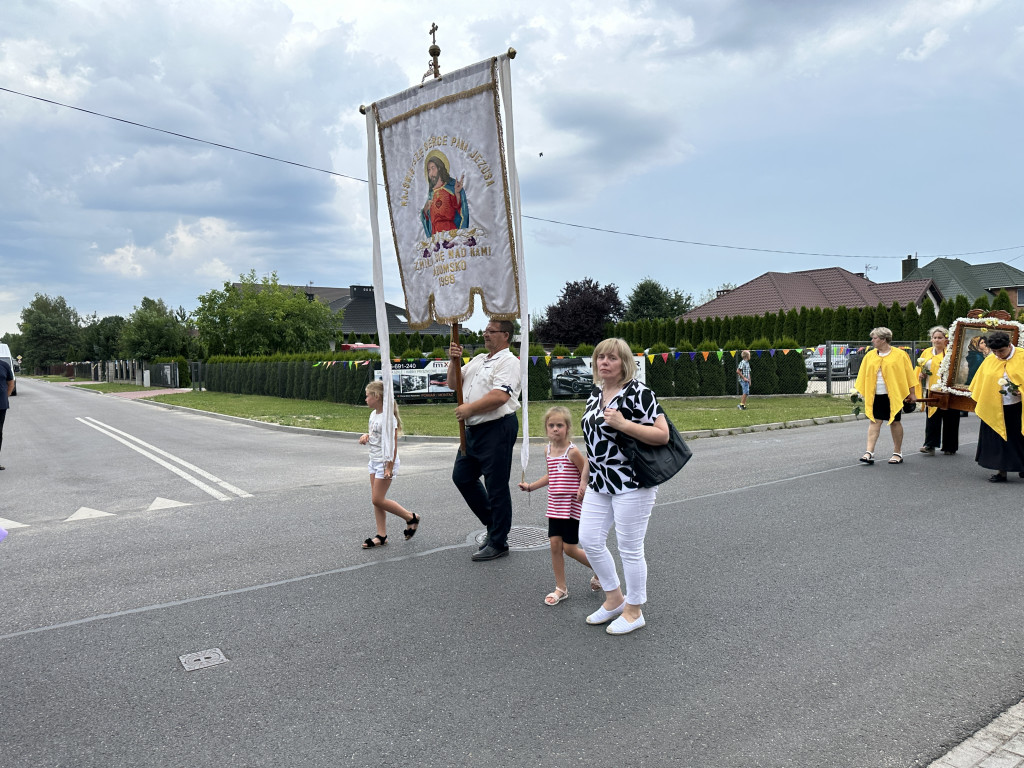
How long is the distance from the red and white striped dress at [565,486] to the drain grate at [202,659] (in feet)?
6.40

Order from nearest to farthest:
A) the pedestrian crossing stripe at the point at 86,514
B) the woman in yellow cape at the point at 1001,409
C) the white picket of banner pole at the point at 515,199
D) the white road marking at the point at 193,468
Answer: the white picket of banner pole at the point at 515,199 → the pedestrian crossing stripe at the point at 86,514 → the woman in yellow cape at the point at 1001,409 → the white road marking at the point at 193,468

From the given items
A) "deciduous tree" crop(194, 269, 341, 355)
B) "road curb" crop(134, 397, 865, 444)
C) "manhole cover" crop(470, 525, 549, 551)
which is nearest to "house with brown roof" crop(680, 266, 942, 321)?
"deciduous tree" crop(194, 269, 341, 355)

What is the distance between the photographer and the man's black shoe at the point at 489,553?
5.42 metres

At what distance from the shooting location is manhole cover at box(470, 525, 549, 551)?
19.2 feet

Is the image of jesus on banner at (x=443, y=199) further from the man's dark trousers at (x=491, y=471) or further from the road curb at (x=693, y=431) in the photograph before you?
the road curb at (x=693, y=431)

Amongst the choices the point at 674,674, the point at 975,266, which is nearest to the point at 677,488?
the point at 674,674

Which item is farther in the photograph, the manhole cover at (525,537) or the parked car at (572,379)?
the parked car at (572,379)

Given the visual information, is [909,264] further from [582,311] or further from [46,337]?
[46,337]

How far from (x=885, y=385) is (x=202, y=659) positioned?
8.76m

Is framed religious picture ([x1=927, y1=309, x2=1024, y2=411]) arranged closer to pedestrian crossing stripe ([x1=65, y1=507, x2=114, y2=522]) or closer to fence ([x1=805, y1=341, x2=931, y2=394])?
pedestrian crossing stripe ([x1=65, y1=507, x2=114, y2=522])

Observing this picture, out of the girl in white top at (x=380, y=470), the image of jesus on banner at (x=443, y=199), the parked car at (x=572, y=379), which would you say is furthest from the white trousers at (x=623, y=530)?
the parked car at (x=572, y=379)

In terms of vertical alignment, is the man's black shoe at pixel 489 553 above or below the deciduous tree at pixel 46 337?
below

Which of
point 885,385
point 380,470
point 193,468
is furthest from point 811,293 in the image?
point 380,470

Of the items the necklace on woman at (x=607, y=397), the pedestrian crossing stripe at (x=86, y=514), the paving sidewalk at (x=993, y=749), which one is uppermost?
the necklace on woman at (x=607, y=397)
